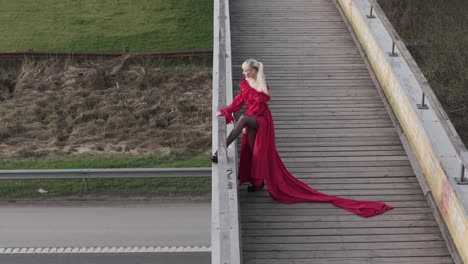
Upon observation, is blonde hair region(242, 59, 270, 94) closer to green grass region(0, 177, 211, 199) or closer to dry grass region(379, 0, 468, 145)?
green grass region(0, 177, 211, 199)

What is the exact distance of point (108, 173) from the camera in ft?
52.4

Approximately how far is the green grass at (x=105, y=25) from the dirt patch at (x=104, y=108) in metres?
1.40

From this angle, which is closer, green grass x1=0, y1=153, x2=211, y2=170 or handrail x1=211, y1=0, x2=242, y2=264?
handrail x1=211, y1=0, x2=242, y2=264

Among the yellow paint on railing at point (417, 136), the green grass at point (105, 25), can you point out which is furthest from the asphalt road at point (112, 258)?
the green grass at point (105, 25)

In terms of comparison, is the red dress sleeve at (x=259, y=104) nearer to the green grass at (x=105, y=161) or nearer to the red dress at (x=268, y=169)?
the red dress at (x=268, y=169)

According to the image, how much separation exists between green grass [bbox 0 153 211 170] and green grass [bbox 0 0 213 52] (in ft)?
22.7

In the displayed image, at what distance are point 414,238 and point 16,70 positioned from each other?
1623 cm

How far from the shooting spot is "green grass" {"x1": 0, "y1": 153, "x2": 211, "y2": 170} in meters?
17.0

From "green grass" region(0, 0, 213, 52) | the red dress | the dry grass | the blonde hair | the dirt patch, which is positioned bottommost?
the dirt patch

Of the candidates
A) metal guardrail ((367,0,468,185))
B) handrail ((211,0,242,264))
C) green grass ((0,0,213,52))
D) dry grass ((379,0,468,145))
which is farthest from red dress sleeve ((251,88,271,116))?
green grass ((0,0,213,52))

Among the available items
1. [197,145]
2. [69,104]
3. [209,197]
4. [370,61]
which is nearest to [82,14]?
[69,104]

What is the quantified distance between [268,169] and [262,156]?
0.19 m

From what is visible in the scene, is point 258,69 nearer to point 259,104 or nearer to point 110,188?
point 259,104

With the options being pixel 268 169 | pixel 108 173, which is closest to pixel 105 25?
pixel 108 173
